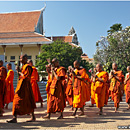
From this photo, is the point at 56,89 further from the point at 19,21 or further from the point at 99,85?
the point at 19,21

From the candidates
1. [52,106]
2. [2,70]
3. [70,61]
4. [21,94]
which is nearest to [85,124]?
[52,106]

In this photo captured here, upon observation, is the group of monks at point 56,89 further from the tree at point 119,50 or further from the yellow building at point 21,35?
the yellow building at point 21,35

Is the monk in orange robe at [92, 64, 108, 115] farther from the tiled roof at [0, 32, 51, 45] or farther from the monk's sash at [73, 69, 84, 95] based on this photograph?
the tiled roof at [0, 32, 51, 45]

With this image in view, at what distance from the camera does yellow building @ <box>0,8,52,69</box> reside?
26.5 meters

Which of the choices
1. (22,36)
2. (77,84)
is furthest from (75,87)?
(22,36)

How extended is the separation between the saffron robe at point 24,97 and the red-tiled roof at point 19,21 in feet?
84.4

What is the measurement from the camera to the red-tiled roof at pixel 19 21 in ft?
98.4

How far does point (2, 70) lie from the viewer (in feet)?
17.7

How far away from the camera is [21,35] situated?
93.4 feet

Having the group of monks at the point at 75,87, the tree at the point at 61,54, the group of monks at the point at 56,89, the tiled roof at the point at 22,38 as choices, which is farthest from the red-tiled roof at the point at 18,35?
the group of monks at the point at 75,87

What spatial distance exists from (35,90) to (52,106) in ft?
7.36

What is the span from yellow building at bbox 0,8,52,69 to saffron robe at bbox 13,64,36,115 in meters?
20.7

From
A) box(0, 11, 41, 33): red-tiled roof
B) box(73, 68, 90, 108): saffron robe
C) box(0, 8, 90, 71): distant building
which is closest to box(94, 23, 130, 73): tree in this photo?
box(0, 8, 90, 71): distant building

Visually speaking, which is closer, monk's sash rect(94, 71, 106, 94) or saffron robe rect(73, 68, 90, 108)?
saffron robe rect(73, 68, 90, 108)
